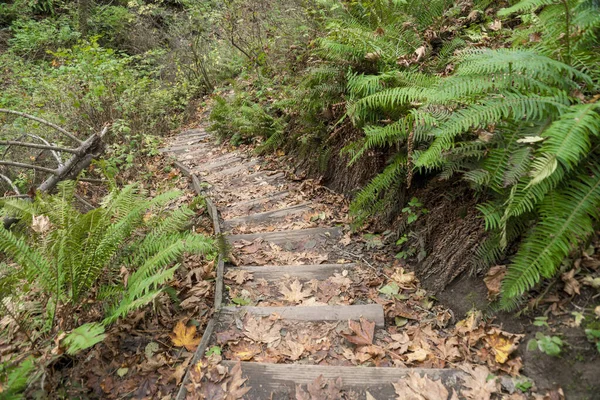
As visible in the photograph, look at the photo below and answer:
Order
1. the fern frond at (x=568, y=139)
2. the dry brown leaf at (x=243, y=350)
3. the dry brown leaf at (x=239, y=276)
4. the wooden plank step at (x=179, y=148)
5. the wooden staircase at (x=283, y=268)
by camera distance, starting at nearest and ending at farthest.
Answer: the fern frond at (x=568, y=139) < the wooden staircase at (x=283, y=268) < the dry brown leaf at (x=243, y=350) < the dry brown leaf at (x=239, y=276) < the wooden plank step at (x=179, y=148)

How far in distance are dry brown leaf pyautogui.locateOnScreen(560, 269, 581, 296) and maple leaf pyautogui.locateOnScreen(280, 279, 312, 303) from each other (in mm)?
1860

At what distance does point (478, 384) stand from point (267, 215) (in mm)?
3065

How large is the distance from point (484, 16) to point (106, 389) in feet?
16.6

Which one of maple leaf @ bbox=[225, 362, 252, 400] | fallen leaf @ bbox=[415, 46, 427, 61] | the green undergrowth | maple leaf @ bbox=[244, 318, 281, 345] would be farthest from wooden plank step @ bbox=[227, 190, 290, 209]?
maple leaf @ bbox=[225, 362, 252, 400]

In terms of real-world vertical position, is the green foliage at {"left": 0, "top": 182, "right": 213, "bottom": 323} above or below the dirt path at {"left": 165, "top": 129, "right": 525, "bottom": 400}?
above

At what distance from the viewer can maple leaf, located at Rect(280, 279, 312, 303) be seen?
10.0 feet

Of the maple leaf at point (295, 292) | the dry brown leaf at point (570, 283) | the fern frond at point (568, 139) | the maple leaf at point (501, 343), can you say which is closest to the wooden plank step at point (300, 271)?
the maple leaf at point (295, 292)

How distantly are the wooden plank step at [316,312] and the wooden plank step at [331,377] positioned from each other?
1.59 feet

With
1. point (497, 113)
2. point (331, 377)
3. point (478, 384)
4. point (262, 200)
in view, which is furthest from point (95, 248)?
point (497, 113)

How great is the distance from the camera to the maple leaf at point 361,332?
2.47 meters

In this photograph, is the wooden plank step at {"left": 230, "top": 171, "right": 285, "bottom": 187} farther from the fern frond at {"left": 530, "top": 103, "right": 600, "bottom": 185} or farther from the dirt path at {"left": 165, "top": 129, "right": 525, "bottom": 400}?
the fern frond at {"left": 530, "top": 103, "right": 600, "bottom": 185}

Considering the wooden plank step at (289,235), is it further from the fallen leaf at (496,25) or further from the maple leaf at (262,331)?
the fallen leaf at (496,25)

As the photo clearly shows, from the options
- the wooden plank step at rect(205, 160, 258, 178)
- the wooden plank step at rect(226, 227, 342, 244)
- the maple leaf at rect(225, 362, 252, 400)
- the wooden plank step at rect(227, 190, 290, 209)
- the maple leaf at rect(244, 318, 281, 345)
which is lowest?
the wooden plank step at rect(205, 160, 258, 178)

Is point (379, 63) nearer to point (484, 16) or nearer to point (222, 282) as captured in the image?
point (484, 16)
